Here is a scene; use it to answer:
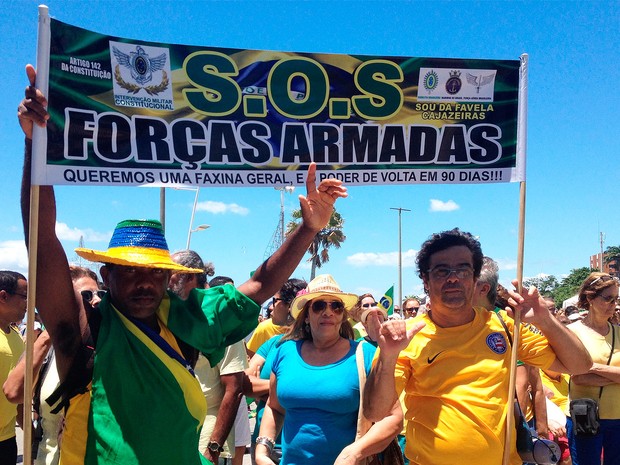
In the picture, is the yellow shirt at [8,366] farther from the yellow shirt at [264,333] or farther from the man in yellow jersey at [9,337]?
the yellow shirt at [264,333]

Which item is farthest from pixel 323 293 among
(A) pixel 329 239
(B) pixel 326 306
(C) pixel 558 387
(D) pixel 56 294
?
(A) pixel 329 239

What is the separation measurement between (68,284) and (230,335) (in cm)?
73

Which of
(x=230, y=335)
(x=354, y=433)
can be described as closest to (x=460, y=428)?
(x=354, y=433)

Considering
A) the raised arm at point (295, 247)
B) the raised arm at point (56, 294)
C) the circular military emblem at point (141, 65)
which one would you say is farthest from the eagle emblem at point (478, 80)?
the raised arm at point (56, 294)

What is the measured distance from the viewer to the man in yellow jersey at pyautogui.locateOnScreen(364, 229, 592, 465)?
10.0 ft

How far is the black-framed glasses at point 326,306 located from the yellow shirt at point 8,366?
2.67 metres

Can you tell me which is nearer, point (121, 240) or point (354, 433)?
point (121, 240)

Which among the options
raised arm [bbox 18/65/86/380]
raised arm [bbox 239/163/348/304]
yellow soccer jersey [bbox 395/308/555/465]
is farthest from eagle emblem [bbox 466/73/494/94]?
raised arm [bbox 18/65/86/380]

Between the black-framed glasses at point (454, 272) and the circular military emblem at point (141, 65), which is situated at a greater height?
the circular military emblem at point (141, 65)

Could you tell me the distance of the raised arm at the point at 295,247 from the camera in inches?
110

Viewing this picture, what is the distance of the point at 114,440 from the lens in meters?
2.29

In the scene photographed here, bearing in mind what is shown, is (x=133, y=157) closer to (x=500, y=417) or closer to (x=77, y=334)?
(x=77, y=334)

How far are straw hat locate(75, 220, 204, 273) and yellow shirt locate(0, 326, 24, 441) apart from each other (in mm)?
2877

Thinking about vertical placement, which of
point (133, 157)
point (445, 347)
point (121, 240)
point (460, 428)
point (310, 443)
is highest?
point (133, 157)
